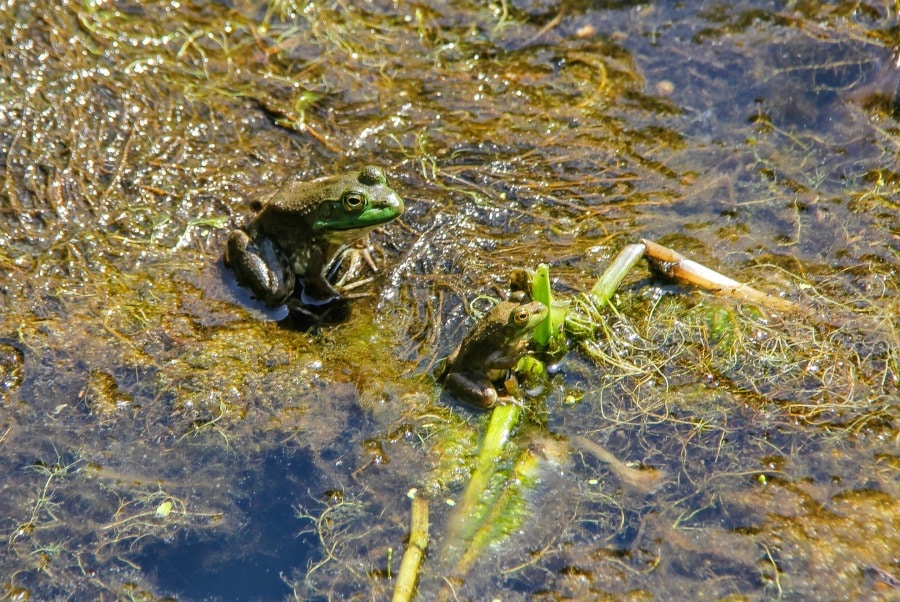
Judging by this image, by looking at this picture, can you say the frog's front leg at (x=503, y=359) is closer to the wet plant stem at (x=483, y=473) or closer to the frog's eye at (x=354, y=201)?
the wet plant stem at (x=483, y=473)

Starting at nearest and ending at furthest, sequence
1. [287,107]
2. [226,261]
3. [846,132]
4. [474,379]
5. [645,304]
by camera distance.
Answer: [474,379] → [645,304] → [226,261] → [846,132] → [287,107]

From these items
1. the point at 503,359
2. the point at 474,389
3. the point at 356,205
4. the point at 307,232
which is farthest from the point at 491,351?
the point at 307,232

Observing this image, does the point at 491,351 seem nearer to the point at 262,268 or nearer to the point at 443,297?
the point at 443,297

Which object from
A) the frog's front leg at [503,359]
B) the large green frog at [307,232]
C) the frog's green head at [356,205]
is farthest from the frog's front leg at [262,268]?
the frog's front leg at [503,359]

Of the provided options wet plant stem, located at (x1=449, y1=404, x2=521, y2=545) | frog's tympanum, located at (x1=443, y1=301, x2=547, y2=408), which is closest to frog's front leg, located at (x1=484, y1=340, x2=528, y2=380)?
frog's tympanum, located at (x1=443, y1=301, x2=547, y2=408)

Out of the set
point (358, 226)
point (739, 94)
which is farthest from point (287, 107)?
point (739, 94)

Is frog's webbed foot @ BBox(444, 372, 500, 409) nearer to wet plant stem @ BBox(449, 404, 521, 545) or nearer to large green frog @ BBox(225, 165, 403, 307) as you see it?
wet plant stem @ BBox(449, 404, 521, 545)

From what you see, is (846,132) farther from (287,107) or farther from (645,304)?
(287,107)
